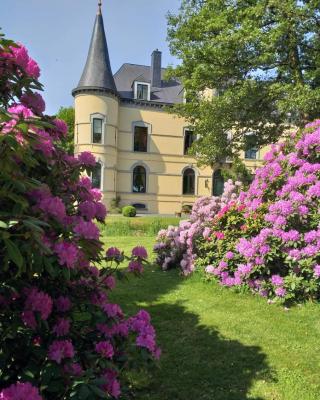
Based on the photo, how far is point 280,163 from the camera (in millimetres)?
7422

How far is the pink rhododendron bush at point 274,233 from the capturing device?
5.85 metres

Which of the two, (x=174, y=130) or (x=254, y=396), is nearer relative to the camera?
(x=254, y=396)

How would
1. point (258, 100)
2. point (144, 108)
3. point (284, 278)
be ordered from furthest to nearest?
point (144, 108), point (258, 100), point (284, 278)

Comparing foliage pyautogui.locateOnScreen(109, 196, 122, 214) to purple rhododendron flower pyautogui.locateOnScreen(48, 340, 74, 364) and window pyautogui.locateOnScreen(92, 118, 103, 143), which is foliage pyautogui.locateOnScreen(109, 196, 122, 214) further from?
purple rhododendron flower pyautogui.locateOnScreen(48, 340, 74, 364)

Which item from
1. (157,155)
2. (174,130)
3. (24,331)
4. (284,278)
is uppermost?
(174,130)

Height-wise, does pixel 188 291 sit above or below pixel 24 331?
below

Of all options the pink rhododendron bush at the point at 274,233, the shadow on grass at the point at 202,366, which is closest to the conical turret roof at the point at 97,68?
the pink rhododendron bush at the point at 274,233

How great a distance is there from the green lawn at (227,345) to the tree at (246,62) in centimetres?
935

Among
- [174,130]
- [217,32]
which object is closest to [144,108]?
[174,130]

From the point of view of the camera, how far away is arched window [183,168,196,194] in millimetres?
35094

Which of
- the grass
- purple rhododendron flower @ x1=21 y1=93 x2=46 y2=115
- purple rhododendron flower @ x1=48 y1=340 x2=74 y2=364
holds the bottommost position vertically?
the grass

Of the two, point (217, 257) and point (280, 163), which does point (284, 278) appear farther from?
point (280, 163)

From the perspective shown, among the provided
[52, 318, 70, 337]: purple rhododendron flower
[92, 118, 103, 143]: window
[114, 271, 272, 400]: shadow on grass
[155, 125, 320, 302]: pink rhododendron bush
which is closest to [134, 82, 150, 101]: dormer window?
[92, 118, 103, 143]: window

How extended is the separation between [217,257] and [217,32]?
37.9 ft
